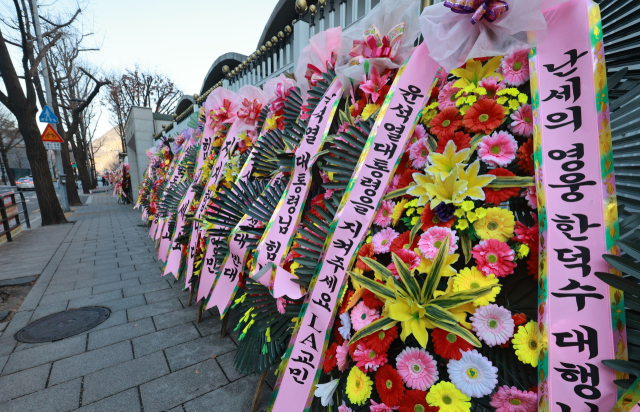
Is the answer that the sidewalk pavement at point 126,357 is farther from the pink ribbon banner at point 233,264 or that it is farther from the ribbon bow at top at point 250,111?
the ribbon bow at top at point 250,111

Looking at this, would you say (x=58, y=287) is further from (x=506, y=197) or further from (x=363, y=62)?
(x=506, y=197)

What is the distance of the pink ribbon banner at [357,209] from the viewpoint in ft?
3.55

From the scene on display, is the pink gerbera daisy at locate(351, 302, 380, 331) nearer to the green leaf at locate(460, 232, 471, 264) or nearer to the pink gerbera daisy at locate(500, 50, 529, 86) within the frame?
the green leaf at locate(460, 232, 471, 264)

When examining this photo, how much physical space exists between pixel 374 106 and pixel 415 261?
0.75 metres

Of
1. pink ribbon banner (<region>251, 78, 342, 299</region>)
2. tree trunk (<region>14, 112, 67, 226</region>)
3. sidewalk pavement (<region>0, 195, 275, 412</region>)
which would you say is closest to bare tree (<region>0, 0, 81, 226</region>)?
tree trunk (<region>14, 112, 67, 226</region>)

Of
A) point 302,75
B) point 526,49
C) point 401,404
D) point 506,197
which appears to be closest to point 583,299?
point 506,197

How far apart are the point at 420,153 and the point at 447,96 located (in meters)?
0.21

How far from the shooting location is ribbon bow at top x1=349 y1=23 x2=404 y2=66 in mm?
1310

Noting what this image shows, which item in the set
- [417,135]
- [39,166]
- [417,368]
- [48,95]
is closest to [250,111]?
[417,135]


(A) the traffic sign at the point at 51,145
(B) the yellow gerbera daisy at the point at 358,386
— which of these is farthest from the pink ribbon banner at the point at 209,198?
(A) the traffic sign at the point at 51,145

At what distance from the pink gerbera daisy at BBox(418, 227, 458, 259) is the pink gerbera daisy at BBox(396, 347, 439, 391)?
0.89 feet

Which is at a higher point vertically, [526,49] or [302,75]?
[302,75]

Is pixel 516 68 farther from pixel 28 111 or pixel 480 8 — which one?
pixel 28 111

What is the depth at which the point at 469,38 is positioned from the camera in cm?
92
